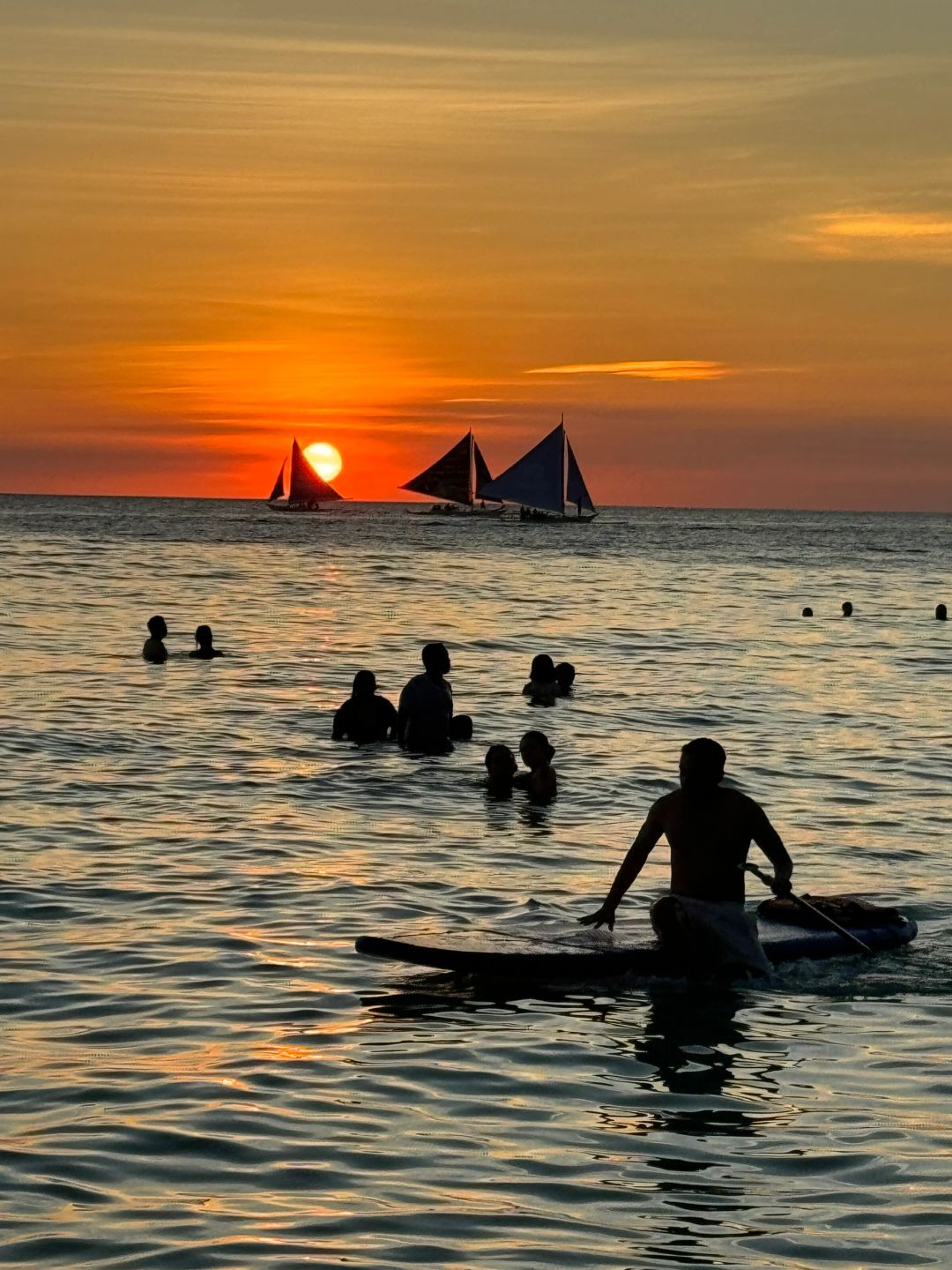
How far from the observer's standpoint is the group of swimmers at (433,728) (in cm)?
1847

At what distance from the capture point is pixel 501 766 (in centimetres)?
1841

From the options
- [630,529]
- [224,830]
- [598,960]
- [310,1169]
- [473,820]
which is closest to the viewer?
[310,1169]

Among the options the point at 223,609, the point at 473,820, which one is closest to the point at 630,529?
the point at 223,609

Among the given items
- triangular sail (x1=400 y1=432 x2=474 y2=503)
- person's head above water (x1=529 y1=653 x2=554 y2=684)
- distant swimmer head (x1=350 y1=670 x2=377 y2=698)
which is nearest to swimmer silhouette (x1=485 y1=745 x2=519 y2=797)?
distant swimmer head (x1=350 y1=670 x2=377 y2=698)

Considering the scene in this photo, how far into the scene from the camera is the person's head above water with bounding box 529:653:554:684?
26250 millimetres

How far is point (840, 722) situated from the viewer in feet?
87.4

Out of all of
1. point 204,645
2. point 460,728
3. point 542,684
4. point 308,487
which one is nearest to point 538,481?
point 308,487

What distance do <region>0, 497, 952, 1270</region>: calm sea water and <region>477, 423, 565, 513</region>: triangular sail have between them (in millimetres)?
92168

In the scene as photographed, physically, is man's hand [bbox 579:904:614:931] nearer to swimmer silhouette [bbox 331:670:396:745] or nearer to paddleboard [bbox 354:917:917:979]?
paddleboard [bbox 354:917:917:979]

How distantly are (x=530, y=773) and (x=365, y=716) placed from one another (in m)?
4.05

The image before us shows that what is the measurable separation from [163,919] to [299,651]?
2406 centimetres

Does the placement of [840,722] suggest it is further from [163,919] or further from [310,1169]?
[310,1169]

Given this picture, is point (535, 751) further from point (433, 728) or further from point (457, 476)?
point (457, 476)

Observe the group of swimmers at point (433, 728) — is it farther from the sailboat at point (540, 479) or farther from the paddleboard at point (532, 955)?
the sailboat at point (540, 479)
